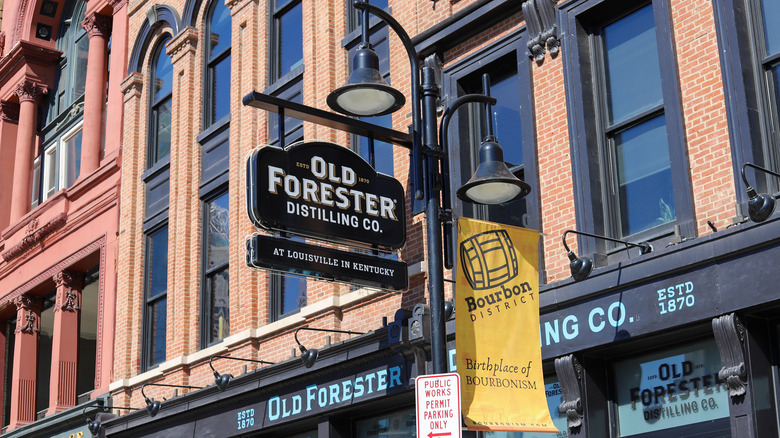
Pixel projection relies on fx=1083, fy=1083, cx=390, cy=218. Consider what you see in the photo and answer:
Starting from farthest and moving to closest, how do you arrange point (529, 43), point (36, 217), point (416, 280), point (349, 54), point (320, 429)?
1. point (36, 217)
2. point (349, 54)
3. point (320, 429)
4. point (416, 280)
5. point (529, 43)

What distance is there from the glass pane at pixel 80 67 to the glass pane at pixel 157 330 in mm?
8271

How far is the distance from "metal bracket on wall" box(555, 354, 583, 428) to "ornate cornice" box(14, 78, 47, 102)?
20431 mm

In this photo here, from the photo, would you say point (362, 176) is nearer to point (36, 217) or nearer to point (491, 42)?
point (491, 42)

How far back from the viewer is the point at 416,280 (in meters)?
14.5

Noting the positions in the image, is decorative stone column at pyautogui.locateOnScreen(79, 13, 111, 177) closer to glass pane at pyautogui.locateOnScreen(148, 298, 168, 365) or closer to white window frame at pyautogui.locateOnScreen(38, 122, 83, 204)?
white window frame at pyautogui.locateOnScreen(38, 122, 83, 204)

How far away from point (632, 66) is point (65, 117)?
60.3 ft

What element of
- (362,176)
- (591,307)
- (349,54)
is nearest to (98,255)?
(349,54)

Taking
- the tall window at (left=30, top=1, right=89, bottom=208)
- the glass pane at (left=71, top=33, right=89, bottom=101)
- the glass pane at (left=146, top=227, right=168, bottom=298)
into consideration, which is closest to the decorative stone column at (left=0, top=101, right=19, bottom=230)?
the tall window at (left=30, top=1, right=89, bottom=208)

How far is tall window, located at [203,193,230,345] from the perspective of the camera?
18812 millimetres

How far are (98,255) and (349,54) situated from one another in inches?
366

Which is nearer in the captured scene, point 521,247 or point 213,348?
point 521,247

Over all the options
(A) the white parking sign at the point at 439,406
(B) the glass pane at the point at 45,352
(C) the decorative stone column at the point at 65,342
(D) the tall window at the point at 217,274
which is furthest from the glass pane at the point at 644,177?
(B) the glass pane at the point at 45,352

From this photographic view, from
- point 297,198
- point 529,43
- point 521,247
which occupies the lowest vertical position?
point 521,247

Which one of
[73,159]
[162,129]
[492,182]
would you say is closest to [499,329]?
[492,182]
